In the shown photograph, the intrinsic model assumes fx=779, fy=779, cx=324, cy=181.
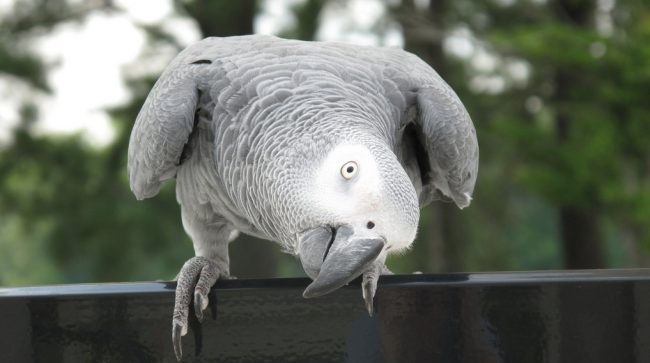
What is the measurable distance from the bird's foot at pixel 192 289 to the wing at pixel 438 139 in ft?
2.62

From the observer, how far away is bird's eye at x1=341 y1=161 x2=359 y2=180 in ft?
5.87

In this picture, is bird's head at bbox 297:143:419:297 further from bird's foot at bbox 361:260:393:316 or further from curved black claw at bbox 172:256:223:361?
curved black claw at bbox 172:256:223:361

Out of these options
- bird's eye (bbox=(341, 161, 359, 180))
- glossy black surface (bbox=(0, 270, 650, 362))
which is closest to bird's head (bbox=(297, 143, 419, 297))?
bird's eye (bbox=(341, 161, 359, 180))

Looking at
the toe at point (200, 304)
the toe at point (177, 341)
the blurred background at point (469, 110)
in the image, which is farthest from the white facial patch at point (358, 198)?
the blurred background at point (469, 110)

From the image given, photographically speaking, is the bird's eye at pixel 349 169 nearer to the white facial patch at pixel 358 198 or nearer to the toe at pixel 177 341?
the white facial patch at pixel 358 198

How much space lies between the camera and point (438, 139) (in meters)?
2.57

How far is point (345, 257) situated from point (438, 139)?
997 millimetres

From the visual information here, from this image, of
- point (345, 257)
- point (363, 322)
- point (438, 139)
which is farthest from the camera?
point (438, 139)

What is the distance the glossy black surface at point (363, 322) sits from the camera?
145 centimetres

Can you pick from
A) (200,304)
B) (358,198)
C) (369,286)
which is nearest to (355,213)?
(358,198)

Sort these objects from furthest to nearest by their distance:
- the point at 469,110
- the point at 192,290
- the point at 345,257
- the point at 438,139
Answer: the point at 469,110 → the point at 438,139 → the point at 192,290 → the point at 345,257

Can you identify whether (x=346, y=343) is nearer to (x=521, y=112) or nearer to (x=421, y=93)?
(x=421, y=93)

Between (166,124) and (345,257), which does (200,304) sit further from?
(166,124)

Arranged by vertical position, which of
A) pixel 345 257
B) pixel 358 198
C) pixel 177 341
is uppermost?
pixel 358 198
